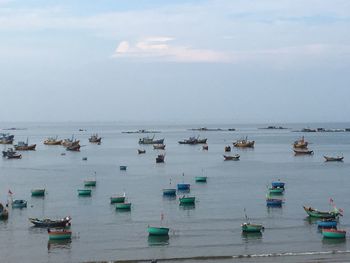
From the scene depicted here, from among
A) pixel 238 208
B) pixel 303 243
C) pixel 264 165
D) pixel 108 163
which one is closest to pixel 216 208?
pixel 238 208

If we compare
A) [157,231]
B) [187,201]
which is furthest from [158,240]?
[187,201]

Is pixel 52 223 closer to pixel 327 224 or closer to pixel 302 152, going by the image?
pixel 327 224

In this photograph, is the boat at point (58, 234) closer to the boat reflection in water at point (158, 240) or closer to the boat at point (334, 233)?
the boat reflection in water at point (158, 240)

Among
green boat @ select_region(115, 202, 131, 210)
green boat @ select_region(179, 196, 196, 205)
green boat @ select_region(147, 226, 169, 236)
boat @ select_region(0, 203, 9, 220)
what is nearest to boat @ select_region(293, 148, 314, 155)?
green boat @ select_region(179, 196, 196, 205)

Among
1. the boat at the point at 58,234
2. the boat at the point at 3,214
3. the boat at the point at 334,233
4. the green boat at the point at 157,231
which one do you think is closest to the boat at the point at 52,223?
the boat at the point at 58,234

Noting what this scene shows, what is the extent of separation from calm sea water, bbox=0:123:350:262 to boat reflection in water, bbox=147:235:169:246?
8 cm

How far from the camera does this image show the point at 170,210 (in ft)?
182

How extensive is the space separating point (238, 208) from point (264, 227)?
8668 millimetres

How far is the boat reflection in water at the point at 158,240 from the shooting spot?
137 ft

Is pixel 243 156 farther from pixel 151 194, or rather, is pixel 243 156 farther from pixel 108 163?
pixel 151 194

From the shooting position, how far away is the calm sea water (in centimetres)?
4091

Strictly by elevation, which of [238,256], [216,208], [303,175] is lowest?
[238,256]

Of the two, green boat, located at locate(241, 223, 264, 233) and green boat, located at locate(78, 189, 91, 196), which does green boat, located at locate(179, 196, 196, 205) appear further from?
green boat, located at locate(241, 223, 264, 233)

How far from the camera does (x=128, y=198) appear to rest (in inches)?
2468
